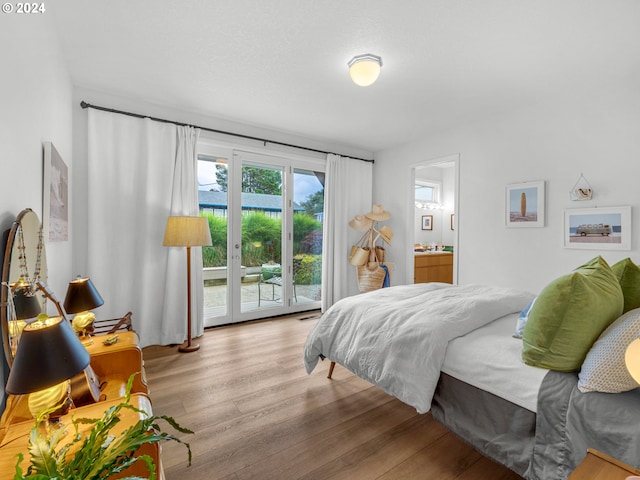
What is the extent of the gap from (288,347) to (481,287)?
1.95m

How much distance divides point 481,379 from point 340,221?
3402mm

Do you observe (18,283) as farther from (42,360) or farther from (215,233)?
(215,233)

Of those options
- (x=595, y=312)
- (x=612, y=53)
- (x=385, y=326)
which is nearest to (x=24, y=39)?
(x=385, y=326)

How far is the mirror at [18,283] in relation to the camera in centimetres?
109

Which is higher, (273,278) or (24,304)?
(24,304)

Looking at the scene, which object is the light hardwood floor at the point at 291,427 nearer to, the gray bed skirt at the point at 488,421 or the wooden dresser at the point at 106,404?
the gray bed skirt at the point at 488,421

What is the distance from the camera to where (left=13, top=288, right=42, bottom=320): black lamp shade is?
46.6 inches

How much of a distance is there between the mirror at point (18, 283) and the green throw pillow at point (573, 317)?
2.07 metres

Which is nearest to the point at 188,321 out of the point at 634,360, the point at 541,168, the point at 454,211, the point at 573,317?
the point at 573,317

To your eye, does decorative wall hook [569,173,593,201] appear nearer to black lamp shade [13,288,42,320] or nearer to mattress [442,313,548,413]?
mattress [442,313,548,413]

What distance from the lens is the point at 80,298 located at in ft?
5.78

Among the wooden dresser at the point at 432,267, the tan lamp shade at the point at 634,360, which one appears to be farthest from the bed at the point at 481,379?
the wooden dresser at the point at 432,267

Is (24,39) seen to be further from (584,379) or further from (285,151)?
(285,151)

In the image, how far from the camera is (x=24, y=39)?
4.64 feet
